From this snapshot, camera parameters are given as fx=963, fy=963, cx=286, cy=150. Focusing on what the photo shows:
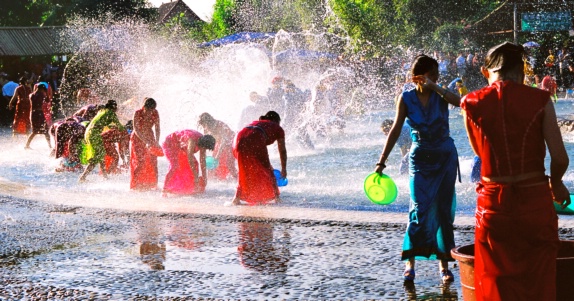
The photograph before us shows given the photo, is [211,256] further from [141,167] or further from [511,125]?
[141,167]

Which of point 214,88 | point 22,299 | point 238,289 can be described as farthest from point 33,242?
point 214,88

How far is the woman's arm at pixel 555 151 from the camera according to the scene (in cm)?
457

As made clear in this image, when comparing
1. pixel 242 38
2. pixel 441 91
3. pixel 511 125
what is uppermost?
pixel 242 38

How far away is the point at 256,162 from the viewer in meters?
12.0

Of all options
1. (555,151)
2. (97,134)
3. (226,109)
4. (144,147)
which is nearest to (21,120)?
(226,109)

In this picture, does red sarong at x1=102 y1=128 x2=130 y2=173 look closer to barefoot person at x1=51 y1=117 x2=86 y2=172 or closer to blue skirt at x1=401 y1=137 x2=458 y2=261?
barefoot person at x1=51 y1=117 x2=86 y2=172

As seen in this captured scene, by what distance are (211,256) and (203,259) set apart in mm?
152

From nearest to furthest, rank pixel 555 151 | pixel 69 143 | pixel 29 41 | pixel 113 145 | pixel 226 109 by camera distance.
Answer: pixel 555 151, pixel 113 145, pixel 69 143, pixel 226 109, pixel 29 41

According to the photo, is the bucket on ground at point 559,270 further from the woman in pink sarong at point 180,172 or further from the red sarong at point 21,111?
the red sarong at point 21,111

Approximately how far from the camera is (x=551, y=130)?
458 cm

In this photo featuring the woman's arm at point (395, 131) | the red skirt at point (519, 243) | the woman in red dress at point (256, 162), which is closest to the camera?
the red skirt at point (519, 243)

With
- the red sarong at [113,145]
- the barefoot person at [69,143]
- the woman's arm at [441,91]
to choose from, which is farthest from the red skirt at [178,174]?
the woman's arm at [441,91]

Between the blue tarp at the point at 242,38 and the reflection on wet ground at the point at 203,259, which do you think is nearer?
the reflection on wet ground at the point at 203,259

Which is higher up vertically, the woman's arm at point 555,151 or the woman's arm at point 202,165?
the woman's arm at point 202,165
